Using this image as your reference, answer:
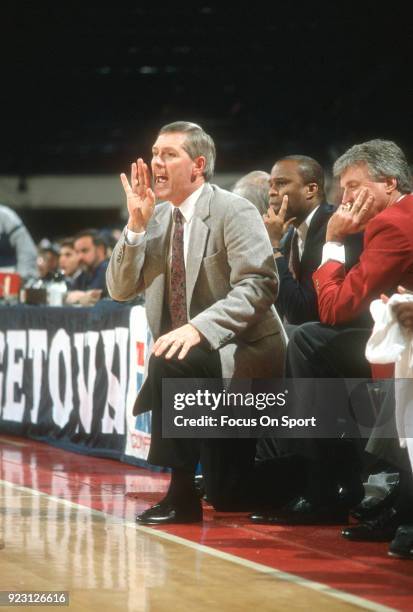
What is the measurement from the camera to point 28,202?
24.3 metres

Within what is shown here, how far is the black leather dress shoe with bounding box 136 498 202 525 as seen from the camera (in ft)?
15.3

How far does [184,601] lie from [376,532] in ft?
4.16

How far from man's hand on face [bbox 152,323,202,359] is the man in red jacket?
0.47 m

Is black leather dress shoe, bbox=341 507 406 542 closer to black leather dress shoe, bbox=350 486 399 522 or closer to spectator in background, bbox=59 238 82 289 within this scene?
black leather dress shoe, bbox=350 486 399 522

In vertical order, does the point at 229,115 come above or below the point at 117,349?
above

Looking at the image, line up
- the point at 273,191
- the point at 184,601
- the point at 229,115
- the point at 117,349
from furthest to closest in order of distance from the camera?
the point at 229,115, the point at 117,349, the point at 273,191, the point at 184,601

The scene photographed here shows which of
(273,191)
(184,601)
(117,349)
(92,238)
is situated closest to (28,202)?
(92,238)

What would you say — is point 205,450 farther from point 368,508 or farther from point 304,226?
point 304,226

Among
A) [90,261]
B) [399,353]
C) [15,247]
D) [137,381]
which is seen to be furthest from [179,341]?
[15,247]

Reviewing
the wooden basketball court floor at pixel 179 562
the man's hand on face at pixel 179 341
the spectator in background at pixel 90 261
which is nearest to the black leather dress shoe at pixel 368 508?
the wooden basketball court floor at pixel 179 562

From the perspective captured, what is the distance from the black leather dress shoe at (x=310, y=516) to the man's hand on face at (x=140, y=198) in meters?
1.23

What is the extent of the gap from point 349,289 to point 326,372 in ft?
1.81

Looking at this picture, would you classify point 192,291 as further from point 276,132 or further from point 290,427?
point 276,132

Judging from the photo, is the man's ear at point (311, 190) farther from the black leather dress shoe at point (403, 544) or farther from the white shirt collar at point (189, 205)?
the black leather dress shoe at point (403, 544)
